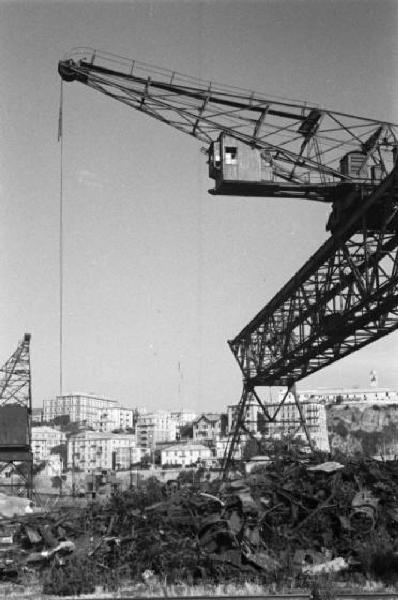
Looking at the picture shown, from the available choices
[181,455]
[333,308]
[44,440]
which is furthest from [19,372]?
[44,440]

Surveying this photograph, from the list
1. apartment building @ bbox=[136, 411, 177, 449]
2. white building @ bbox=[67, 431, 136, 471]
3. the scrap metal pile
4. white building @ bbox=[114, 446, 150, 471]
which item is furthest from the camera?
apartment building @ bbox=[136, 411, 177, 449]

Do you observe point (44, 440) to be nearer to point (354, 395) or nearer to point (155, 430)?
point (155, 430)

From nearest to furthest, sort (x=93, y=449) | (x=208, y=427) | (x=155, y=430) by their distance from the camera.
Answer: (x=93, y=449)
(x=208, y=427)
(x=155, y=430)

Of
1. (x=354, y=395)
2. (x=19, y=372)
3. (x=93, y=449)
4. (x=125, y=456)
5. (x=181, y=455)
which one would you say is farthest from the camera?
(x=354, y=395)

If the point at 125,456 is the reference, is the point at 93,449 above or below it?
above

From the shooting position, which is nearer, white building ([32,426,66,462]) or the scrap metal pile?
the scrap metal pile

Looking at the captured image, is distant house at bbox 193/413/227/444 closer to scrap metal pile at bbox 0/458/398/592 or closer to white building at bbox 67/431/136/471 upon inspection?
white building at bbox 67/431/136/471

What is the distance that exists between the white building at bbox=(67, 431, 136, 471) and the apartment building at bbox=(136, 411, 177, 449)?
18.9 metres

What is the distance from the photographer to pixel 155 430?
15312cm

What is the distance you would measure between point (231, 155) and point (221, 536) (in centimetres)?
1370

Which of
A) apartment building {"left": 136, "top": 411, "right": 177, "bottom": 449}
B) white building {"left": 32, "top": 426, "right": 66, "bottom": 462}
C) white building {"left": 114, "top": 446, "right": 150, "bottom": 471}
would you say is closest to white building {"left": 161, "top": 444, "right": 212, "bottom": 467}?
white building {"left": 114, "top": 446, "right": 150, "bottom": 471}

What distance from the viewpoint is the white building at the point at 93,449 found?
12631 cm

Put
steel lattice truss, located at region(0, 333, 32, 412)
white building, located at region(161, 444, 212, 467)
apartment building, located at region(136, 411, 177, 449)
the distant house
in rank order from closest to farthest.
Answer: steel lattice truss, located at region(0, 333, 32, 412)
white building, located at region(161, 444, 212, 467)
the distant house
apartment building, located at region(136, 411, 177, 449)

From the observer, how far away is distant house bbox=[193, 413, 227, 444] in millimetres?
142875
